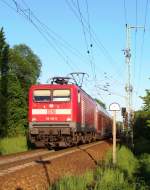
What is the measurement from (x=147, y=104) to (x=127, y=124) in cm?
1502

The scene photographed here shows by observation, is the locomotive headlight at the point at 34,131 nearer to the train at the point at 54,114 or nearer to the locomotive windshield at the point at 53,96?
the train at the point at 54,114

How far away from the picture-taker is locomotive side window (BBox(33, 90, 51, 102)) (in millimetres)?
30719

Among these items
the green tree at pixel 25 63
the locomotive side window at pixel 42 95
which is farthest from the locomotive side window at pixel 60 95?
the green tree at pixel 25 63

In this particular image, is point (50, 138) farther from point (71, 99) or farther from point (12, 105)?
point (12, 105)

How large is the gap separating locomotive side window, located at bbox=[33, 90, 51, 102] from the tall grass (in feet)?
11.5

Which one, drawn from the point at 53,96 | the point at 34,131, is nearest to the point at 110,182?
the point at 34,131

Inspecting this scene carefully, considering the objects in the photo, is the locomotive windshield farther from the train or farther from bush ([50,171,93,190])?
bush ([50,171,93,190])

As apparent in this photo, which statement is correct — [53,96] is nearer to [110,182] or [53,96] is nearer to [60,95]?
[60,95]

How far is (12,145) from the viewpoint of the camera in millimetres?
33062

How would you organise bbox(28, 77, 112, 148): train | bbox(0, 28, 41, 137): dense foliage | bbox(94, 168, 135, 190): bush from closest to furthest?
bbox(94, 168, 135, 190): bush → bbox(28, 77, 112, 148): train → bbox(0, 28, 41, 137): dense foliage

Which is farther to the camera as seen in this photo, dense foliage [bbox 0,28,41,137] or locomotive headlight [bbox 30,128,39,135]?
dense foliage [bbox 0,28,41,137]

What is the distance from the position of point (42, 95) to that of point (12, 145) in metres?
4.19

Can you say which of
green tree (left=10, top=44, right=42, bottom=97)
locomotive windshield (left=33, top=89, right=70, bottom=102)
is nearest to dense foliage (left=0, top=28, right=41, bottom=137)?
locomotive windshield (left=33, top=89, right=70, bottom=102)

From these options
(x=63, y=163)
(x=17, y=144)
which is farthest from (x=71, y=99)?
(x=63, y=163)
